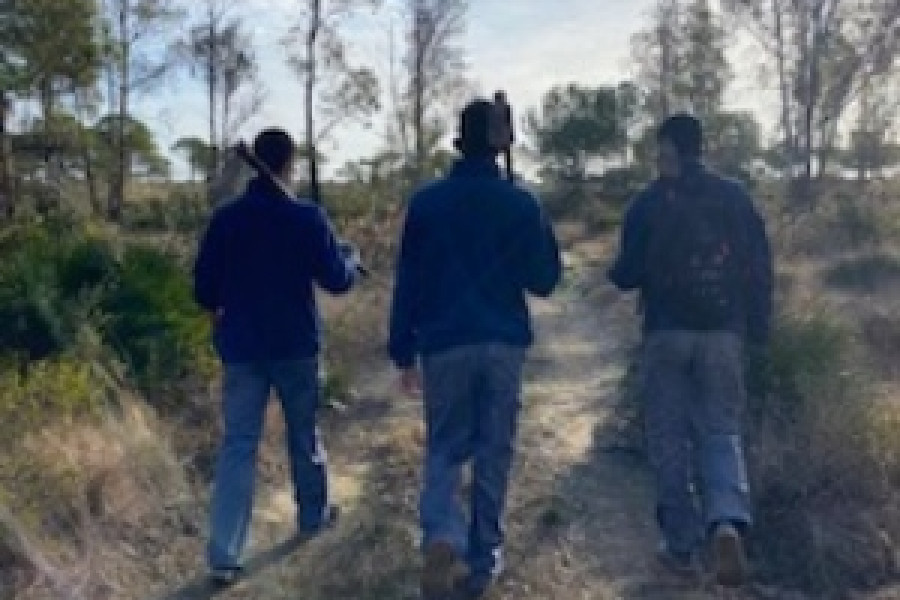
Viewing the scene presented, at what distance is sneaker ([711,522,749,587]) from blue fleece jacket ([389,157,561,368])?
119cm

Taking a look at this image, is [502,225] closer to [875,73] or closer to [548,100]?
[875,73]

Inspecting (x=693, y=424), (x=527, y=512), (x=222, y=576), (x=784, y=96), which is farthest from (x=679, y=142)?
(x=784, y=96)

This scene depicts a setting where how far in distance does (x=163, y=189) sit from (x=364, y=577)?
38.0 meters

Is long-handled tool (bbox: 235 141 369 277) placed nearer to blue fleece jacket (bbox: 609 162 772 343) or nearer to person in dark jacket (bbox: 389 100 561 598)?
person in dark jacket (bbox: 389 100 561 598)

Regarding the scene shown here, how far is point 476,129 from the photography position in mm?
5395

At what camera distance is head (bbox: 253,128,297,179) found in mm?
5910

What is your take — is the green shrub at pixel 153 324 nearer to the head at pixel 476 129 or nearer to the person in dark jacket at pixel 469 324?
the person in dark jacket at pixel 469 324

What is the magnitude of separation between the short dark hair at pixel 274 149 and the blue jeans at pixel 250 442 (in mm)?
886

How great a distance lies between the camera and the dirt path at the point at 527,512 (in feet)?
19.0

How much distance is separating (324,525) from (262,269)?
138cm

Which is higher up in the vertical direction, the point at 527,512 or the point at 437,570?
the point at 437,570

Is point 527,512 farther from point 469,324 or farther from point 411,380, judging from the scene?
point 469,324

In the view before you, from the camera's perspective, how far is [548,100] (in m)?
→ 55.2

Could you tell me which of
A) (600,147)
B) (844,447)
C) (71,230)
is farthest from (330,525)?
(600,147)
